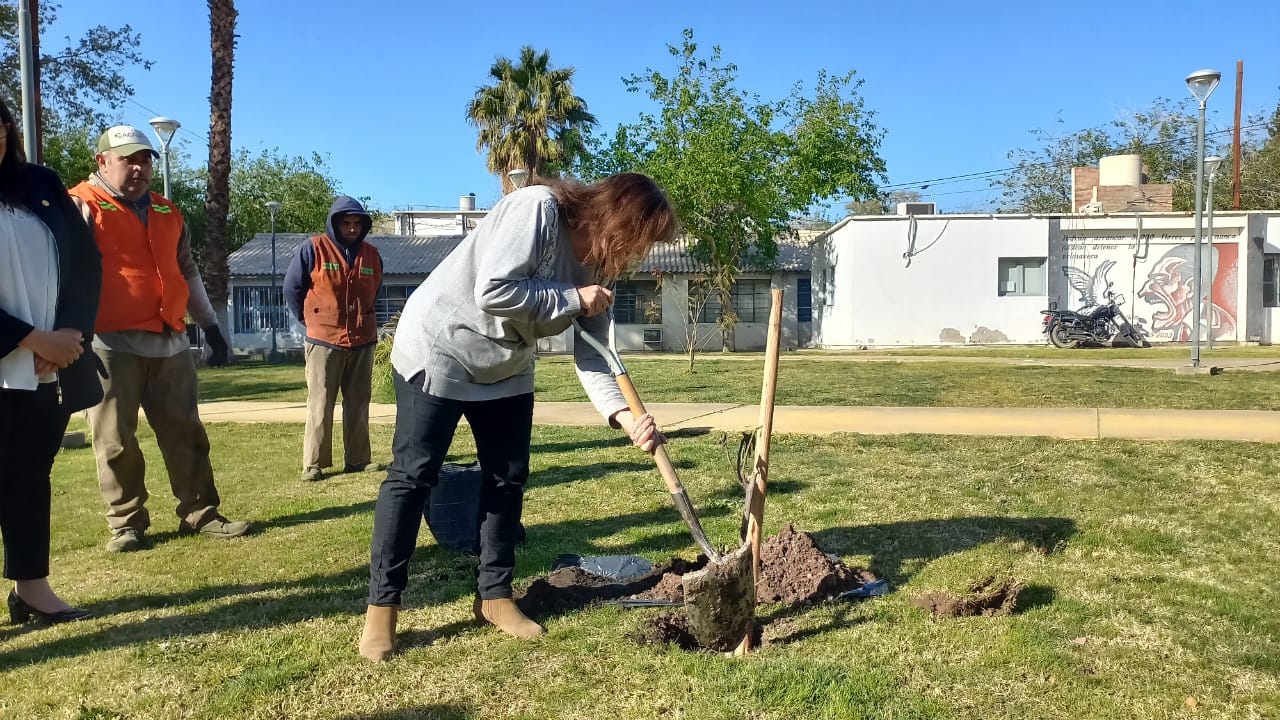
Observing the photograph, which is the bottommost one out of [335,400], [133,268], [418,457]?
[335,400]

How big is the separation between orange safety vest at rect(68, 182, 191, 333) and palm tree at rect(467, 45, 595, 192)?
22.8 metres

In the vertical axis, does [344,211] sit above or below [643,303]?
above

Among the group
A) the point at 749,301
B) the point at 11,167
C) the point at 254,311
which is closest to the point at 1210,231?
the point at 749,301

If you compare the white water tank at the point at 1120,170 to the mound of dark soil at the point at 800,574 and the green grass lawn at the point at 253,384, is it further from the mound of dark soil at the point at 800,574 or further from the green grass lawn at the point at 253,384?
the mound of dark soil at the point at 800,574

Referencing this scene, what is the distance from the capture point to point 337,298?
6.08 metres

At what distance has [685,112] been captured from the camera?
2633cm

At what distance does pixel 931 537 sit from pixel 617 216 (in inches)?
95.3

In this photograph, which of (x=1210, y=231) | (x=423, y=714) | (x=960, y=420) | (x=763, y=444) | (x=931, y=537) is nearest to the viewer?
(x=423, y=714)

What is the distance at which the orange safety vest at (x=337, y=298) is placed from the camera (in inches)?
238

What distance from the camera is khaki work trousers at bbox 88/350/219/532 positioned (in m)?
4.29

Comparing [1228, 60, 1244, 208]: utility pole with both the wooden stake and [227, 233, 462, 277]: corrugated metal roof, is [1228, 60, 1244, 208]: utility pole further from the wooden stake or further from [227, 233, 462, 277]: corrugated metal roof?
the wooden stake

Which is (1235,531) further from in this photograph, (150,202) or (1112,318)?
(1112,318)

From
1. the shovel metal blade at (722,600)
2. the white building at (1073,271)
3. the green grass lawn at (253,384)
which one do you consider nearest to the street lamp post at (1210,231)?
the white building at (1073,271)

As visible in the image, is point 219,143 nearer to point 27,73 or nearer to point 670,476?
point 27,73
